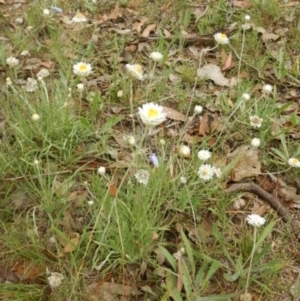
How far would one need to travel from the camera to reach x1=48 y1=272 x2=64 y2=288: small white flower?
4.81 ft

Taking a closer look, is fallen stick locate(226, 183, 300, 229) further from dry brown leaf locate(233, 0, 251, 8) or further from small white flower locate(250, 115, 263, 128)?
dry brown leaf locate(233, 0, 251, 8)

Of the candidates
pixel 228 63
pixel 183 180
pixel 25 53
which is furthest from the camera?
pixel 228 63

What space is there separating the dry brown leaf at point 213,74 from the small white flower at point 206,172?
25.8 inches

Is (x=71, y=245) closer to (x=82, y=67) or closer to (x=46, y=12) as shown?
(x=82, y=67)

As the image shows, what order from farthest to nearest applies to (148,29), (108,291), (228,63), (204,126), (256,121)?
(148,29) → (228,63) → (204,126) → (256,121) → (108,291)

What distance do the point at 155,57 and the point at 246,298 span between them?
0.95 meters

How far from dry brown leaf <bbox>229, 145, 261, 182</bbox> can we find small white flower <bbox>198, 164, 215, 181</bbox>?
146mm

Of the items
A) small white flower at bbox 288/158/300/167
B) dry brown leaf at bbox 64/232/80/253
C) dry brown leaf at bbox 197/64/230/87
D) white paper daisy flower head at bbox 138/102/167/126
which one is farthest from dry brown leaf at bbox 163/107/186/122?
dry brown leaf at bbox 64/232/80/253

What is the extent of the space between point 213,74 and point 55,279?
4.07 feet

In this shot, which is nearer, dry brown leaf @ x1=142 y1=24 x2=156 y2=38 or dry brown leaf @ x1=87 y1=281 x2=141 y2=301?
dry brown leaf @ x1=87 y1=281 x2=141 y2=301

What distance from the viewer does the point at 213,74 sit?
2260 millimetres

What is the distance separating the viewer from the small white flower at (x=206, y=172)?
5.46ft

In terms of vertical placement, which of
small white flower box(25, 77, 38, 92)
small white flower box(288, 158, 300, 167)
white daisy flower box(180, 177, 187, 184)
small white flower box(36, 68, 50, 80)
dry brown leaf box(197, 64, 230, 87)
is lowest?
small white flower box(288, 158, 300, 167)

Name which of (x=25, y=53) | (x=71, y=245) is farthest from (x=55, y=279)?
(x=25, y=53)
